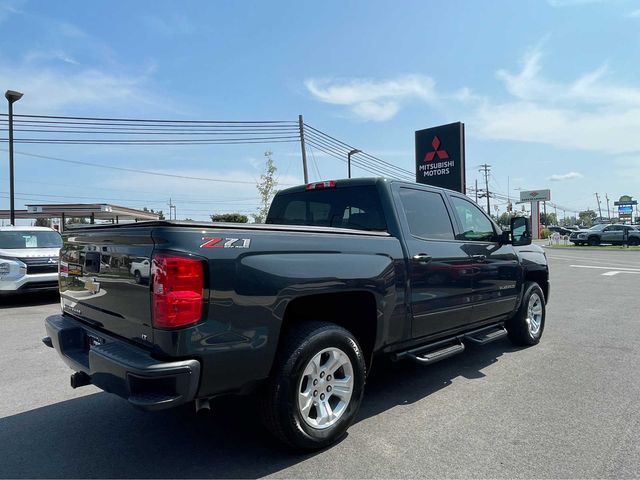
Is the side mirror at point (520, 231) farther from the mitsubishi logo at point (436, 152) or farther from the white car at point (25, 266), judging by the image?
the mitsubishi logo at point (436, 152)

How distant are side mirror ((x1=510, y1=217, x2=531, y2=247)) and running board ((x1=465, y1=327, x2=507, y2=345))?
1.06 meters

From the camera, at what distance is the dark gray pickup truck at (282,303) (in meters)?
2.56

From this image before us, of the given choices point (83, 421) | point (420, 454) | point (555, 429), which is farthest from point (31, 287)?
point (555, 429)

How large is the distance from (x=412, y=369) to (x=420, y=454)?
1.94 meters

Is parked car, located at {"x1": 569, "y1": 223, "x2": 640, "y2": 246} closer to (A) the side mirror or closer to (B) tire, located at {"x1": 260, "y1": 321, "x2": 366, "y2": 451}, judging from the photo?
(A) the side mirror

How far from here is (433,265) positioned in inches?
159

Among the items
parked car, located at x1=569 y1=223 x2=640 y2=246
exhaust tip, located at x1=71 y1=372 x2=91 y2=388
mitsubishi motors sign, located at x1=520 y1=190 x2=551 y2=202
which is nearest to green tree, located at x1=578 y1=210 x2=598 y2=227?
mitsubishi motors sign, located at x1=520 y1=190 x2=551 y2=202

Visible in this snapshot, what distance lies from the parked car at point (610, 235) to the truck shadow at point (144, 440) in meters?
37.0

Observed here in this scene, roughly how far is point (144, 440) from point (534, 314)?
4950mm

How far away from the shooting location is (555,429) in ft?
11.2

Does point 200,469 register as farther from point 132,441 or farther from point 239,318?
point 239,318

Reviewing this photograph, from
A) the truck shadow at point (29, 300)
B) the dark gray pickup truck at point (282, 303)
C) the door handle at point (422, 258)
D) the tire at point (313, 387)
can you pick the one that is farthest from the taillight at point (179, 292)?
the truck shadow at point (29, 300)

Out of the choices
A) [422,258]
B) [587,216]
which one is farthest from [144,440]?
[587,216]

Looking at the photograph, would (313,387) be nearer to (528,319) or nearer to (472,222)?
(472,222)
